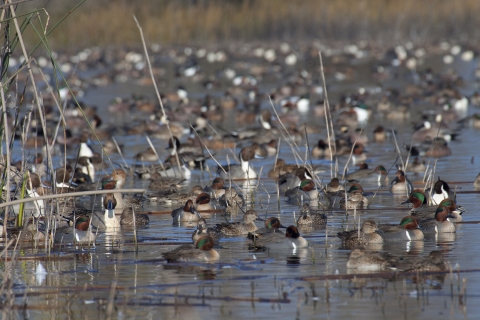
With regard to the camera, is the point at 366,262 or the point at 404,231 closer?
the point at 366,262

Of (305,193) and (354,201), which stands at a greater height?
(305,193)

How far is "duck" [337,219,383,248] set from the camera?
888cm

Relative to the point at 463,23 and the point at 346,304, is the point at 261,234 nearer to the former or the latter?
the point at 346,304

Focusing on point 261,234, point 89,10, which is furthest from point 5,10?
point 89,10

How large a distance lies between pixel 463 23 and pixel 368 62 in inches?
341

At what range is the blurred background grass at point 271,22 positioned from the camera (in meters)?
48.7

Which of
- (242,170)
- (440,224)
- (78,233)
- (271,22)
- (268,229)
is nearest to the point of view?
(78,233)

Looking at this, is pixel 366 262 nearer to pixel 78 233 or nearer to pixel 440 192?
pixel 78 233

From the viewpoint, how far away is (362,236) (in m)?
8.99

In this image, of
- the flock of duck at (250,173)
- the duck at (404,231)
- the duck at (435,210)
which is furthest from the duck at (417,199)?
the duck at (404,231)

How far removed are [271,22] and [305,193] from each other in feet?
133

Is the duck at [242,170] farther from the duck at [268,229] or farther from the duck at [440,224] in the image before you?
the duck at [440,224]


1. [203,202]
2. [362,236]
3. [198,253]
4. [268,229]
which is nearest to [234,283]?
[198,253]

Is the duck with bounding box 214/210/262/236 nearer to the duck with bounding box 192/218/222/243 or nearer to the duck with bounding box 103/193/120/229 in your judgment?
the duck with bounding box 192/218/222/243
